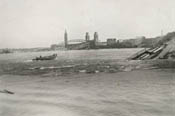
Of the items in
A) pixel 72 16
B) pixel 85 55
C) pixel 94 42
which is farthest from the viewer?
pixel 85 55

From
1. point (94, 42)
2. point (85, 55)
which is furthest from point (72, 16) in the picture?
point (85, 55)

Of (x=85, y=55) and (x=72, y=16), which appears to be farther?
(x=85, y=55)

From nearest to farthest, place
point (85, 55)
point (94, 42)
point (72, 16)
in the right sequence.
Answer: point (72, 16)
point (94, 42)
point (85, 55)

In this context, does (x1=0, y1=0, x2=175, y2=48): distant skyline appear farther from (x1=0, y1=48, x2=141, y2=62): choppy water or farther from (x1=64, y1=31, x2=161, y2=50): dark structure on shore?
(x1=0, y1=48, x2=141, y2=62): choppy water

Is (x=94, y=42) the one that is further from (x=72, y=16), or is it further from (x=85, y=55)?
(x=72, y=16)

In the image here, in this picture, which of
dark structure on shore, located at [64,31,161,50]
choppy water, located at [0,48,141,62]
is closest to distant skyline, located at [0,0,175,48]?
dark structure on shore, located at [64,31,161,50]

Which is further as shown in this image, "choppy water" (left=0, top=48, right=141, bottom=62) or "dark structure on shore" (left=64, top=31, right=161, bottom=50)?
"choppy water" (left=0, top=48, right=141, bottom=62)

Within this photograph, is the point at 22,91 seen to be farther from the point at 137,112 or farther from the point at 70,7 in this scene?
the point at 137,112

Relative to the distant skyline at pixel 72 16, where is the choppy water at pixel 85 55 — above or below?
below

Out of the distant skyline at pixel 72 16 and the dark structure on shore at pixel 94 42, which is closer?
the distant skyline at pixel 72 16

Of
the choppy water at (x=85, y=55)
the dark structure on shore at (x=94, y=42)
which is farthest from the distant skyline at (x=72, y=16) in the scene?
the choppy water at (x=85, y=55)

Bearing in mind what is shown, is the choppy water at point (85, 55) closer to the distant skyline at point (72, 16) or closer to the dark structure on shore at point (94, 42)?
the dark structure on shore at point (94, 42)
